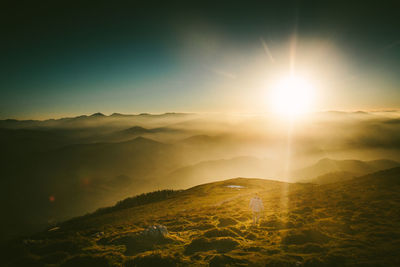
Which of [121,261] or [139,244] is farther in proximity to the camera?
[139,244]

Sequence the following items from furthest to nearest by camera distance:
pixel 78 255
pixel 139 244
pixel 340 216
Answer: pixel 340 216
pixel 139 244
pixel 78 255

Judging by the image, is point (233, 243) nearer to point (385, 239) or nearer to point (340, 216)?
point (385, 239)

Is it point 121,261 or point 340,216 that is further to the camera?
point 340,216

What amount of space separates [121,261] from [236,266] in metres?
7.60

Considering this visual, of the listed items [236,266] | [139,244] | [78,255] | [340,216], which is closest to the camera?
[236,266]

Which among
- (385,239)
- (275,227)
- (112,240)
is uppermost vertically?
(385,239)

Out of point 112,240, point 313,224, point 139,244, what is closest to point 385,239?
point 313,224

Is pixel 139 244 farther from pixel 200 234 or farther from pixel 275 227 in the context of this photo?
pixel 275 227

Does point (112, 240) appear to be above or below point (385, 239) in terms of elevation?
below

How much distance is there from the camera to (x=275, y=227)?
17.1m

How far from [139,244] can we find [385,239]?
1743cm

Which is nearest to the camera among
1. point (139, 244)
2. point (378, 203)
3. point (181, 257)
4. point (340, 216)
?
point (181, 257)

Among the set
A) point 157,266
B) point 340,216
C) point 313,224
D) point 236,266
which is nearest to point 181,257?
point 157,266

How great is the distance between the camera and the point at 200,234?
657 inches
